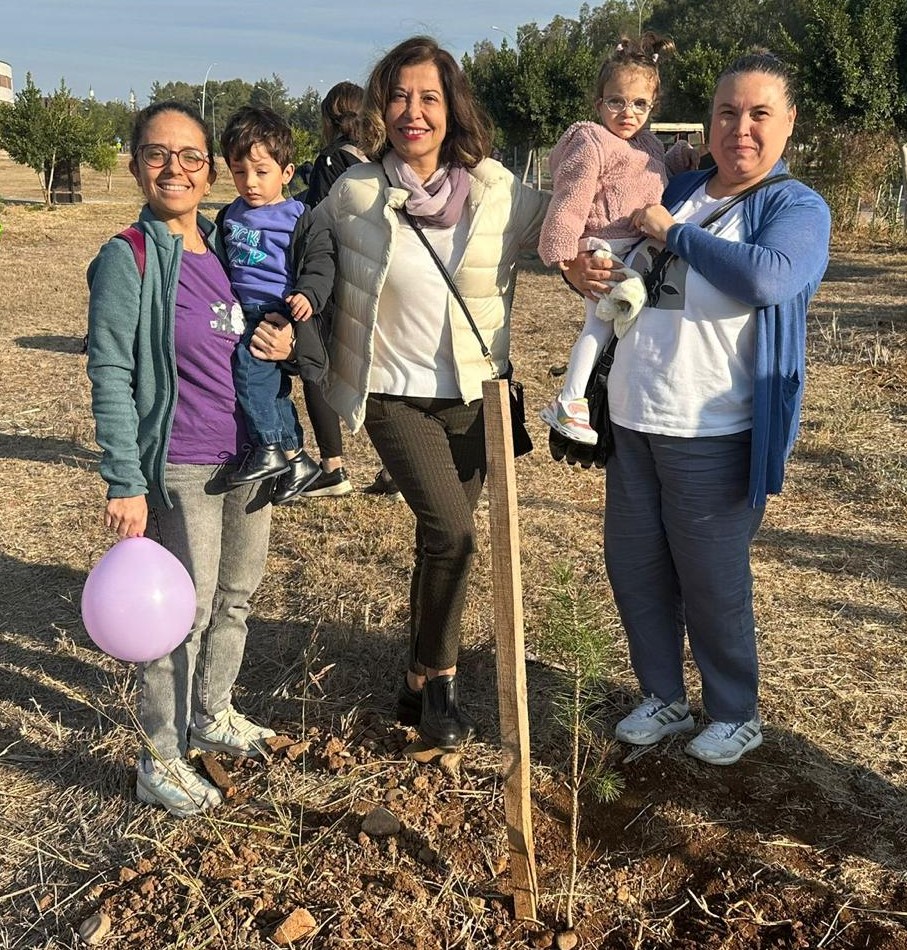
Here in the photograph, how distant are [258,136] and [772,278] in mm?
1644

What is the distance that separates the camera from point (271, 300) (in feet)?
8.25

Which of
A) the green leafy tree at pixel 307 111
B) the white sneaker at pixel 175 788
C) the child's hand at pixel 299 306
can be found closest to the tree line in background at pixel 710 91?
the child's hand at pixel 299 306

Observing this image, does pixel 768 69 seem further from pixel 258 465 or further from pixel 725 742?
pixel 725 742

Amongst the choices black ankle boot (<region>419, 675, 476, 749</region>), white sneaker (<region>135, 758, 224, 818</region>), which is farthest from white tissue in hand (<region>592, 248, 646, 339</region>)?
white sneaker (<region>135, 758, 224, 818</region>)

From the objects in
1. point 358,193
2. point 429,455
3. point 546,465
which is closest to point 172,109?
point 358,193

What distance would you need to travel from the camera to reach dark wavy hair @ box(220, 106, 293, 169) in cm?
293

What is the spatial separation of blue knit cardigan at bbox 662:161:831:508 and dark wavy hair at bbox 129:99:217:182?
3.92ft

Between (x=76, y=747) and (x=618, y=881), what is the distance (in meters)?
1.77

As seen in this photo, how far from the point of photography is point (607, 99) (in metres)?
2.60

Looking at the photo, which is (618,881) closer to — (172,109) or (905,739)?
(905,739)

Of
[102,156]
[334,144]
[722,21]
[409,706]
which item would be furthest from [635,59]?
[722,21]

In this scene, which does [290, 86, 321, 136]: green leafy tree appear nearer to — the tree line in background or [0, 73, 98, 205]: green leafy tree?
the tree line in background

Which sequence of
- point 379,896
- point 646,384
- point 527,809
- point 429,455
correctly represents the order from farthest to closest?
point 429,455 < point 646,384 < point 379,896 < point 527,809

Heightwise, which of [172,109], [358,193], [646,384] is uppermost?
[172,109]
